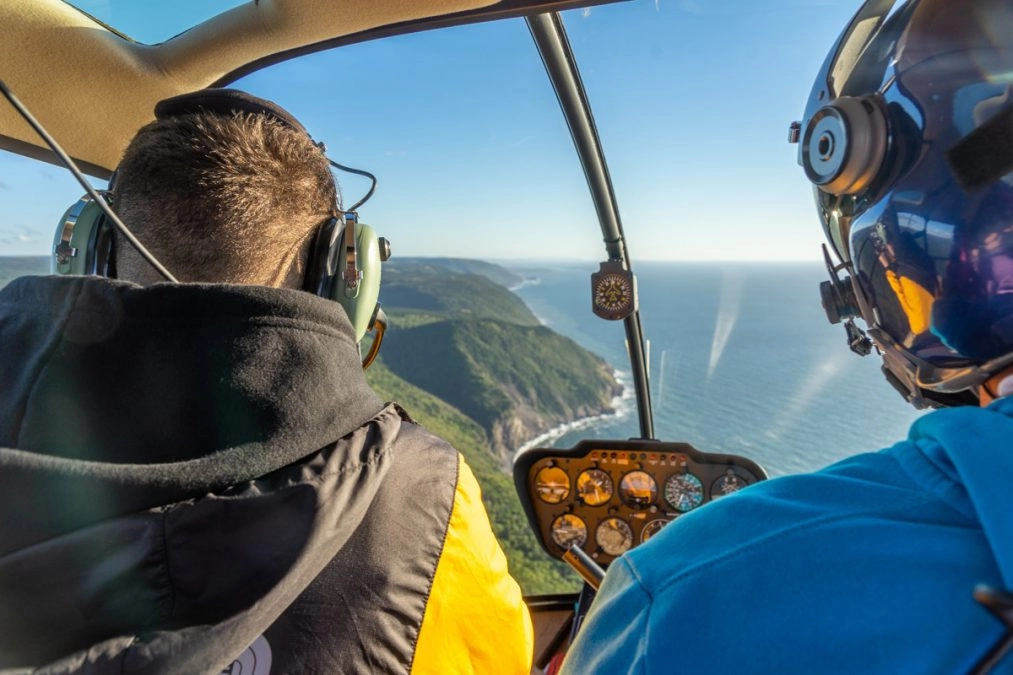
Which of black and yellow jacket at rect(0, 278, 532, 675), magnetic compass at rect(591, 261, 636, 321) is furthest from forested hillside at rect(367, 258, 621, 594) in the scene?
black and yellow jacket at rect(0, 278, 532, 675)

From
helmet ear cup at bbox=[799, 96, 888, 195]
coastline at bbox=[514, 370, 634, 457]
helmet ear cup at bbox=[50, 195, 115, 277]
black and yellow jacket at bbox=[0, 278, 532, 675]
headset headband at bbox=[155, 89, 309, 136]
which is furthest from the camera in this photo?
coastline at bbox=[514, 370, 634, 457]

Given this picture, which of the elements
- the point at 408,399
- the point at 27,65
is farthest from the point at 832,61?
the point at 408,399

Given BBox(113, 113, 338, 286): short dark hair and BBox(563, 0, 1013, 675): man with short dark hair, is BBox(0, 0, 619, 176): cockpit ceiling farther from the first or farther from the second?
BBox(563, 0, 1013, 675): man with short dark hair

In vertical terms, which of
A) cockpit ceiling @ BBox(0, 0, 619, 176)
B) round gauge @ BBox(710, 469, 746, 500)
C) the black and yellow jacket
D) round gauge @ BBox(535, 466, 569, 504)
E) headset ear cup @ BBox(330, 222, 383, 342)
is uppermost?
cockpit ceiling @ BBox(0, 0, 619, 176)

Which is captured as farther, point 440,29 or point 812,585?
point 440,29

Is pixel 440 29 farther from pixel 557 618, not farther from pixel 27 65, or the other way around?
pixel 557 618

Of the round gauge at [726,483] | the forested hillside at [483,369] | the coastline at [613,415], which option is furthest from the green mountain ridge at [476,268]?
the round gauge at [726,483]
